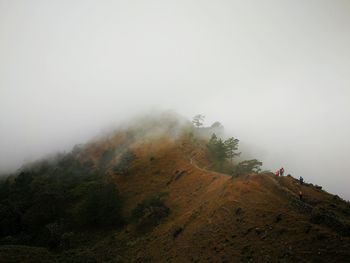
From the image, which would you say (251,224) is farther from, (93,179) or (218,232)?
(93,179)

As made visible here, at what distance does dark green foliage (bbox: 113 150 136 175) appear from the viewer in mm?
66312

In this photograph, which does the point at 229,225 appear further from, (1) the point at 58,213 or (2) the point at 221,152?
(1) the point at 58,213

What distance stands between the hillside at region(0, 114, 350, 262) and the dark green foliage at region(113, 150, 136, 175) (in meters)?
0.31

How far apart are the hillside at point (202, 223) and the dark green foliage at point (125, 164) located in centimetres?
31

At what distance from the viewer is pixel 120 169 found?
66.2 m

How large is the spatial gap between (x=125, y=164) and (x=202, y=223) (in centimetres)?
3950

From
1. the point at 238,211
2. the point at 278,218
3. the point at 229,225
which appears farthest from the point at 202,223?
the point at 278,218

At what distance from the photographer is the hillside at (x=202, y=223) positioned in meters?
22.8

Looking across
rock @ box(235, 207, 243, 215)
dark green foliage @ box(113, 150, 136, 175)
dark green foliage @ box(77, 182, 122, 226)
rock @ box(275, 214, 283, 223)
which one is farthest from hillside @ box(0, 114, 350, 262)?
dark green foliage @ box(77, 182, 122, 226)

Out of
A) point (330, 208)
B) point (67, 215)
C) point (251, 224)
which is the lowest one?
point (67, 215)

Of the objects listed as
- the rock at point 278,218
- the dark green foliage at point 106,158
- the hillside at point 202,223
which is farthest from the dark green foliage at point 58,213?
the rock at point 278,218

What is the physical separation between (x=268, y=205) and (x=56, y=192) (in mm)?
51487

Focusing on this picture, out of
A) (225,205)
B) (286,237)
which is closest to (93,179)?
(225,205)

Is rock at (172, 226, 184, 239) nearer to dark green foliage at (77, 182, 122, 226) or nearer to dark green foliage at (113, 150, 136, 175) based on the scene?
dark green foliage at (77, 182, 122, 226)
